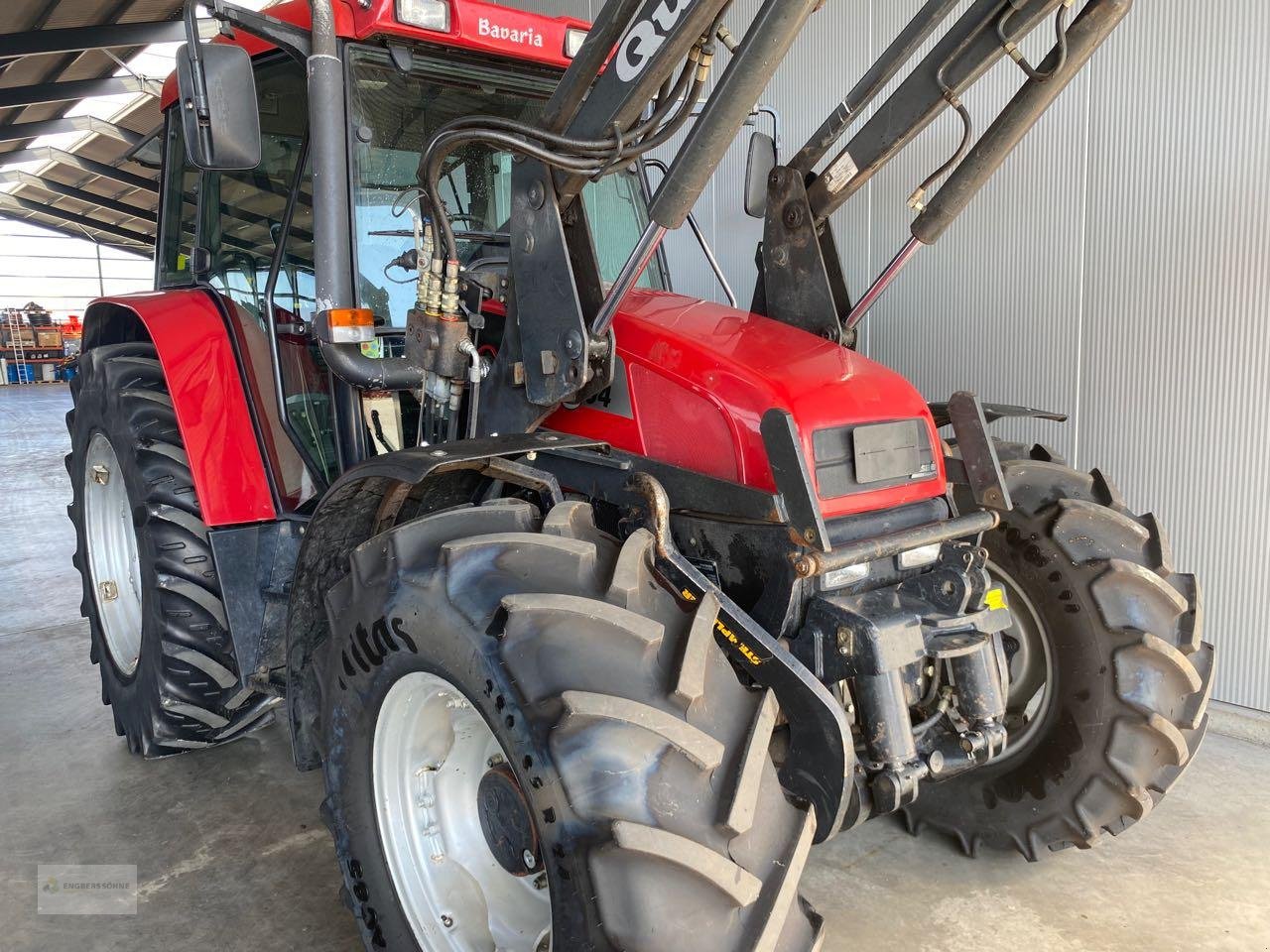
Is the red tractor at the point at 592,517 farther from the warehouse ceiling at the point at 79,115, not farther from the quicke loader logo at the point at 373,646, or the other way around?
the warehouse ceiling at the point at 79,115

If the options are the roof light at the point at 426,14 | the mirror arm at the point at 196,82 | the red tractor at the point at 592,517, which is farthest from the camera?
the roof light at the point at 426,14

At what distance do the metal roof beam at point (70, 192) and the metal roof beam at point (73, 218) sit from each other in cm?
139

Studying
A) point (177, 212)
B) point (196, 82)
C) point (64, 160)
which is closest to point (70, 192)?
point (64, 160)

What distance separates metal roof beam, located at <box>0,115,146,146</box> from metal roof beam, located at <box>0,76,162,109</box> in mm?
2876

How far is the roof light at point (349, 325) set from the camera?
7.09 feet

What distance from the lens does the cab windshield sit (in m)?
2.38

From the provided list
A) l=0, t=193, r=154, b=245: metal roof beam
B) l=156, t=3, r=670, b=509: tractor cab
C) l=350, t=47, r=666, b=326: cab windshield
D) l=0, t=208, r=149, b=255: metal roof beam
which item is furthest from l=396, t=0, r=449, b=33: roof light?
l=0, t=208, r=149, b=255: metal roof beam

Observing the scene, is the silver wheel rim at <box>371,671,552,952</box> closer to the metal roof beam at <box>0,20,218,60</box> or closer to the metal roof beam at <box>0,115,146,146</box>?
the metal roof beam at <box>0,20,218,60</box>

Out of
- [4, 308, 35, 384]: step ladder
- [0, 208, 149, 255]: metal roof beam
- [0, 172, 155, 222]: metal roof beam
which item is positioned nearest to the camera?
[4, 308, 35, 384]: step ladder

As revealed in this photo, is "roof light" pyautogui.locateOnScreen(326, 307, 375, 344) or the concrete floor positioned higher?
"roof light" pyautogui.locateOnScreen(326, 307, 375, 344)

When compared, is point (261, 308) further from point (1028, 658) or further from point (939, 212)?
point (1028, 658)

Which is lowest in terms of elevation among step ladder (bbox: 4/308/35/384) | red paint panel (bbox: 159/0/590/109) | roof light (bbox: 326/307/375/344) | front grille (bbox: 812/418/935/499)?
step ladder (bbox: 4/308/35/384)

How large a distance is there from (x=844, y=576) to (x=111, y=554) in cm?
264

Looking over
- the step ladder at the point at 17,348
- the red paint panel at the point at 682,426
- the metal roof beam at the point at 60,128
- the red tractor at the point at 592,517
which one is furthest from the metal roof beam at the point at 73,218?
the red paint panel at the point at 682,426
